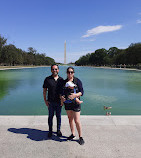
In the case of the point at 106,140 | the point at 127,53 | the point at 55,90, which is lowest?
the point at 106,140

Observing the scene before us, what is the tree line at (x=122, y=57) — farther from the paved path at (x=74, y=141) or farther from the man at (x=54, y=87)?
the man at (x=54, y=87)

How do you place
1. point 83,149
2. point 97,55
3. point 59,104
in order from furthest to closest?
point 97,55
point 59,104
point 83,149

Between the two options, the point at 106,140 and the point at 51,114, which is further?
the point at 51,114

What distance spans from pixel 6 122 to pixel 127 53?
76.7 m

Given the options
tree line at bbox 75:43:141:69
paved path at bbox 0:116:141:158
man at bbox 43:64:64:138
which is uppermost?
tree line at bbox 75:43:141:69

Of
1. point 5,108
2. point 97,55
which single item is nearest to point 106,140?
point 5,108

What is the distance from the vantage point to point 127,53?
73.9 metres

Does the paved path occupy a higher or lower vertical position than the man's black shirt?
lower

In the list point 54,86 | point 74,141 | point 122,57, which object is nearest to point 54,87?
point 54,86

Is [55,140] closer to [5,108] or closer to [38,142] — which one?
[38,142]

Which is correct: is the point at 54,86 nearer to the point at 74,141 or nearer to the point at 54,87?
the point at 54,87

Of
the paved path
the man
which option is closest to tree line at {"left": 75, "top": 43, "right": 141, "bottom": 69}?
the paved path

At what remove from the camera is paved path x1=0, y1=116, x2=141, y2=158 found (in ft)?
10.5

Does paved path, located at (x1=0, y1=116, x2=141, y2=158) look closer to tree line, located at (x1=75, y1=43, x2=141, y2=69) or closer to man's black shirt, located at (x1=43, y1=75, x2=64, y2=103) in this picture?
man's black shirt, located at (x1=43, y1=75, x2=64, y2=103)
